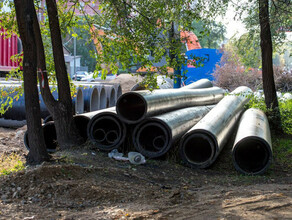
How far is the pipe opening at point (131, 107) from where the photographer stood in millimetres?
8859

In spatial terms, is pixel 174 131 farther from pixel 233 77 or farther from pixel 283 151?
pixel 233 77

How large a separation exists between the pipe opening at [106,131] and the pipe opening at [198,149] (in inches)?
60.2

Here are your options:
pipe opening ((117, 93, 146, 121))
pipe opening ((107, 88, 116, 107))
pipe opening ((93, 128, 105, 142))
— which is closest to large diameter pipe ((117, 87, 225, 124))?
pipe opening ((117, 93, 146, 121))

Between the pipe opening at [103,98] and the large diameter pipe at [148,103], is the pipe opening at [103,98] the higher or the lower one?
the lower one

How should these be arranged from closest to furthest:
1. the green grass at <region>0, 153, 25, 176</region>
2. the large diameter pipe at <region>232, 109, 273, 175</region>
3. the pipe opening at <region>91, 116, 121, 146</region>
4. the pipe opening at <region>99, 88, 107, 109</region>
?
the green grass at <region>0, 153, 25, 176</region>, the large diameter pipe at <region>232, 109, 273, 175</region>, the pipe opening at <region>91, 116, 121, 146</region>, the pipe opening at <region>99, 88, 107, 109</region>

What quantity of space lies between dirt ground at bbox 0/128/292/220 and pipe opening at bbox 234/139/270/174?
26 cm

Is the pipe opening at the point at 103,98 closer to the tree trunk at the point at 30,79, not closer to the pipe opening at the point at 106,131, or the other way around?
the pipe opening at the point at 106,131

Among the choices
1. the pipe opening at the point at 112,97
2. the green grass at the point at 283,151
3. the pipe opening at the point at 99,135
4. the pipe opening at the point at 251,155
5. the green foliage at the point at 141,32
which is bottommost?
the green grass at the point at 283,151

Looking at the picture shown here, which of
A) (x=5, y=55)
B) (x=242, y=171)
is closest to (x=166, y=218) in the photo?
(x=242, y=171)

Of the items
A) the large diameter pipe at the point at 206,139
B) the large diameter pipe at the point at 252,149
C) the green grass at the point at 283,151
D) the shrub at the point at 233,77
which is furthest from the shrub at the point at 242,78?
the large diameter pipe at the point at 252,149

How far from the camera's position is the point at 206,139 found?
26.8ft

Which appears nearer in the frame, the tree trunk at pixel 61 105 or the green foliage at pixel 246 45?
the tree trunk at pixel 61 105

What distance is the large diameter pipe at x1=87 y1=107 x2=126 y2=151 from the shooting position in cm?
889

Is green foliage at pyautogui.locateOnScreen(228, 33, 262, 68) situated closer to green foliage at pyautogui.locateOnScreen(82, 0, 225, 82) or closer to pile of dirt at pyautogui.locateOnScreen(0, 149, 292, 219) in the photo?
green foliage at pyautogui.locateOnScreen(82, 0, 225, 82)
